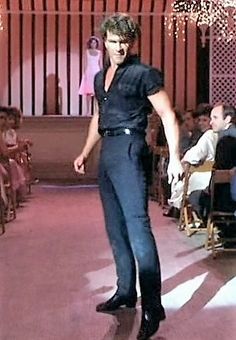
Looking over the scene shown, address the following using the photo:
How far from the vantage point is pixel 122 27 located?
4223 millimetres

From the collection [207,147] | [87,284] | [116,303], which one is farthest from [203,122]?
[116,303]

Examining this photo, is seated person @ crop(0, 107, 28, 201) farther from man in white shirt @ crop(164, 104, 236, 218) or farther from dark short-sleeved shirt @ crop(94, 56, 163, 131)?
dark short-sleeved shirt @ crop(94, 56, 163, 131)

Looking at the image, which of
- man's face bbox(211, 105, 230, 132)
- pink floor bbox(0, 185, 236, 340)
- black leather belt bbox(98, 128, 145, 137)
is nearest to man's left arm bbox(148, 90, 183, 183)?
black leather belt bbox(98, 128, 145, 137)

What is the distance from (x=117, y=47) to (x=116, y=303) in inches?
52.6

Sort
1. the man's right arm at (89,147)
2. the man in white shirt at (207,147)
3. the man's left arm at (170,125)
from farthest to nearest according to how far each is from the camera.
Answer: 1. the man in white shirt at (207,147)
2. the man's right arm at (89,147)
3. the man's left arm at (170,125)

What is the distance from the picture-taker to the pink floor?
4281mm

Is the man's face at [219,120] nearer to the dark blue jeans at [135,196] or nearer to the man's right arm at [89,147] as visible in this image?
the man's right arm at [89,147]

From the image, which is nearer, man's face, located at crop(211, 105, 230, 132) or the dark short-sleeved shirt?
the dark short-sleeved shirt

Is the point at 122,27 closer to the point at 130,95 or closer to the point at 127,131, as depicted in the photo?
the point at 130,95

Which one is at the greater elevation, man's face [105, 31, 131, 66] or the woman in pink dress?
man's face [105, 31, 131, 66]

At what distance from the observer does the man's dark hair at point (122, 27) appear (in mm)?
4223

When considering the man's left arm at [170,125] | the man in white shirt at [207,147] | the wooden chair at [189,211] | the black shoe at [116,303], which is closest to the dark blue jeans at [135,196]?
the man's left arm at [170,125]

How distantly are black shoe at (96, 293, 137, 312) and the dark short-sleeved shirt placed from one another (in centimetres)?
93

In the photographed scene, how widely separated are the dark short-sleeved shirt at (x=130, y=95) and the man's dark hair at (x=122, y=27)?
11cm
